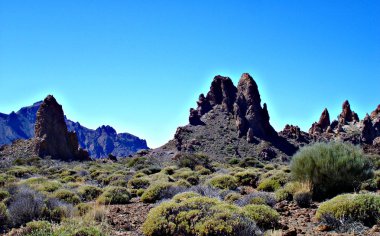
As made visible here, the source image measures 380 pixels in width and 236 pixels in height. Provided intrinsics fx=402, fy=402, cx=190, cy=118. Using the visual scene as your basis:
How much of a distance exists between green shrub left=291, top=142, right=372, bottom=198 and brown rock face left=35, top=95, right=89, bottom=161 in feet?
120

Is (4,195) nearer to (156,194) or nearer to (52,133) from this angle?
(156,194)

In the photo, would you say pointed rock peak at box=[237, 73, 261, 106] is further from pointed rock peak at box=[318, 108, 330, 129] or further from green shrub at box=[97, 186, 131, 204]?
green shrub at box=[97, 186, 131, 204]

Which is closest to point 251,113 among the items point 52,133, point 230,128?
point 230,128

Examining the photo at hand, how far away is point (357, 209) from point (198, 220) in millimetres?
4265

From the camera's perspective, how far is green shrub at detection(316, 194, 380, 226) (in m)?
9.77

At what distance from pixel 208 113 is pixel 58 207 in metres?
72.6

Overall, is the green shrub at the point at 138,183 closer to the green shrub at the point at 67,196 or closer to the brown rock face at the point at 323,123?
the green shrub at the point at 67,196

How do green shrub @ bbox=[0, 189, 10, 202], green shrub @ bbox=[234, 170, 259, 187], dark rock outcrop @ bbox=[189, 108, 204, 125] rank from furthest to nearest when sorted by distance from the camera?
dark rock outcrop @ bbox=[189, 108, 204, 125], green shrub @ bbox=[234, 170, 259, 187], green shrub @ bbox=[0, 189, 10, 202]

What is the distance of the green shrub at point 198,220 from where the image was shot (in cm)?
801

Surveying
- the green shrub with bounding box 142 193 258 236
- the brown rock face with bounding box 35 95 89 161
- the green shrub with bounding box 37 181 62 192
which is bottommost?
the green shrub with bounding box 142 193 258 236

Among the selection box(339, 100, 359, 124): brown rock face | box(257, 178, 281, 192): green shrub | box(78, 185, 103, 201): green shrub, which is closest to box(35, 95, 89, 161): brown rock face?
box(78, 185, 103, 201): green shrub

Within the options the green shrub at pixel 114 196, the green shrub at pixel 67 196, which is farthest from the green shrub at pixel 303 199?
the green shrub at pixel 67 196

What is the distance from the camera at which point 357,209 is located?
998 cm

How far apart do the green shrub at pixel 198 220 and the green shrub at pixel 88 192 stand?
24.1ft
